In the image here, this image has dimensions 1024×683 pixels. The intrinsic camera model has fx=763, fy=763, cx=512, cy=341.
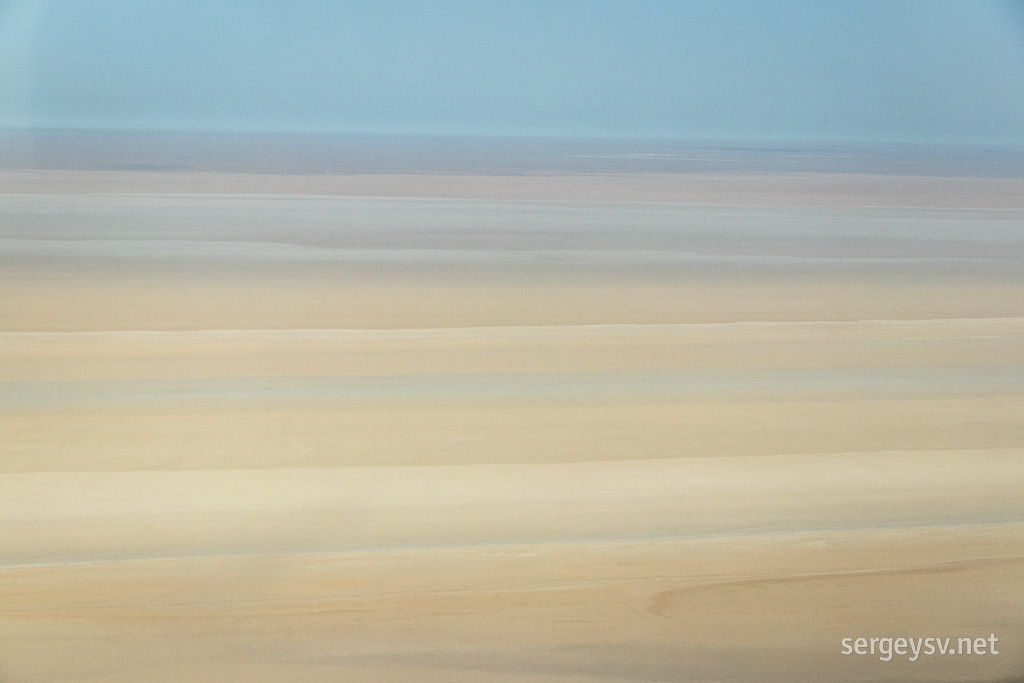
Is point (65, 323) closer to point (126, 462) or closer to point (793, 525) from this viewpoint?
point (126, 462)

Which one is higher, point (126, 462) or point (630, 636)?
point (126, 462)

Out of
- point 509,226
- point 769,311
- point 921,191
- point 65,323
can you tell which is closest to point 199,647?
point 65,323

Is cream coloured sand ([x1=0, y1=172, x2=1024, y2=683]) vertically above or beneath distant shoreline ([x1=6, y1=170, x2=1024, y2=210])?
beneath

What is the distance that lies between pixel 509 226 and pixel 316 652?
38 centimetres

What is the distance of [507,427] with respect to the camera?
0.64m

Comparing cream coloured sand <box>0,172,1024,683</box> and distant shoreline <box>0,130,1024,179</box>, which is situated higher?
distant shoreline <box>0,130,1024,179</box>

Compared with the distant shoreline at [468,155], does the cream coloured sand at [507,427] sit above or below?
below

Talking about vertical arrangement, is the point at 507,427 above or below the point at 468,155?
below

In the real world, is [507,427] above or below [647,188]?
below

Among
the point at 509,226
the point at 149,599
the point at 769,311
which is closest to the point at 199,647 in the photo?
the point at 149,599

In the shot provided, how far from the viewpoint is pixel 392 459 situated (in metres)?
0.63

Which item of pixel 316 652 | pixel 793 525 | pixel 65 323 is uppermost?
pixel 65 323

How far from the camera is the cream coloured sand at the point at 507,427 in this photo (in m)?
0.61

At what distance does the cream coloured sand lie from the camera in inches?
23.9
